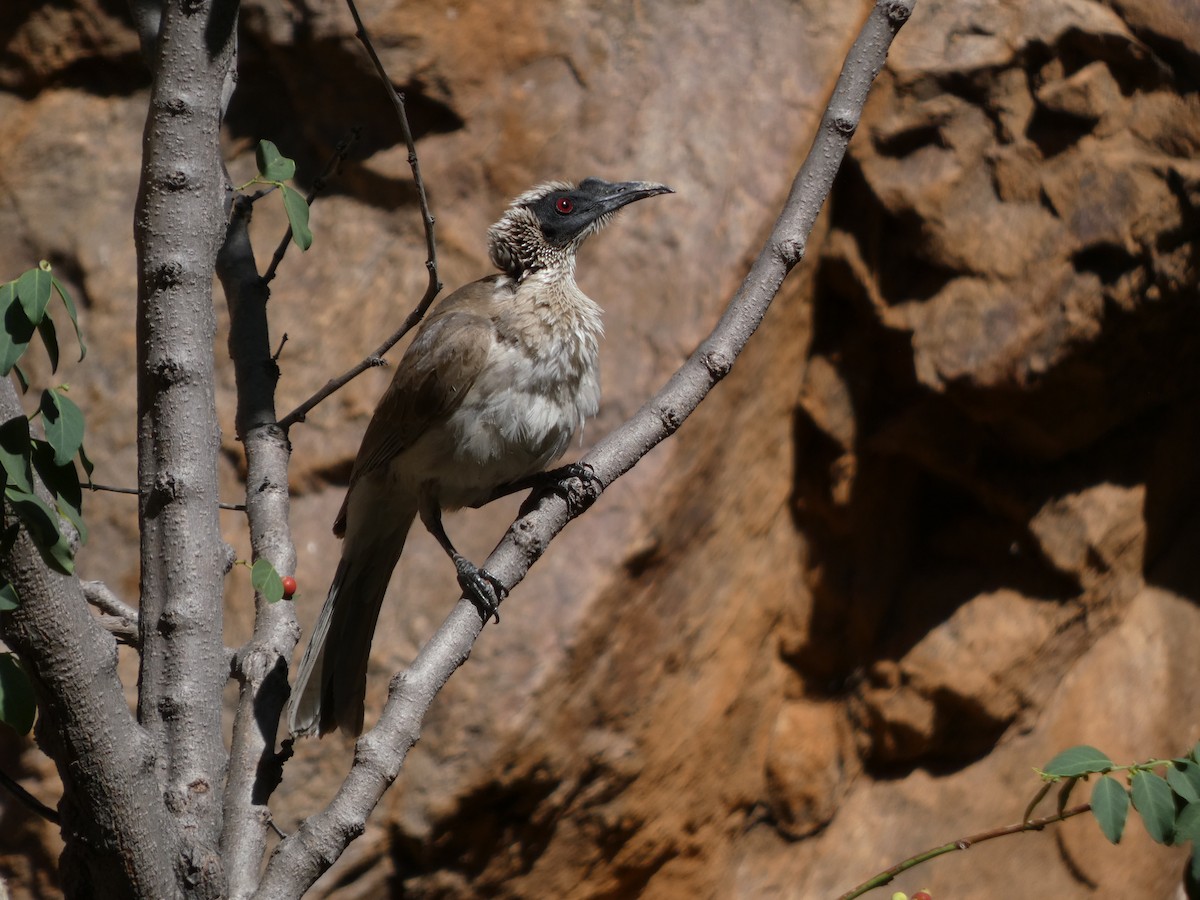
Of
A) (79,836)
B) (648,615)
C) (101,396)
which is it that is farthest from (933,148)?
(79,836)

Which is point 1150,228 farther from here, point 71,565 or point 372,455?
point 71,565

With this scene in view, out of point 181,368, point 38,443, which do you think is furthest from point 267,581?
point 38,443

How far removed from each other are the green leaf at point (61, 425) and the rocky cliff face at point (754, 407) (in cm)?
291

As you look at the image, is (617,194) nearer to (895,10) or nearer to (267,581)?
(895,10)

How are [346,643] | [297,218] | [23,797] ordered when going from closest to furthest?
[23,797] < [297,218] < [346,643]

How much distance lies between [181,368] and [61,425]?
0.38 m

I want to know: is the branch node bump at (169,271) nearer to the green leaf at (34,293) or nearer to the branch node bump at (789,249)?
the green leaf at (34,293)

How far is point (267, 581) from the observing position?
2082 millimetres

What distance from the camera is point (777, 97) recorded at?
4871 millimetres

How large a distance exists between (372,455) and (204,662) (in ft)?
4.82

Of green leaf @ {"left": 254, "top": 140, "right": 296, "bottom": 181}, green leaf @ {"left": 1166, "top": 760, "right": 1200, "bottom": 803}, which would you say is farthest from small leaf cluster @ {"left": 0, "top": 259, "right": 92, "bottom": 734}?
→ green leaf @ {"left": 1166, "top": 760, "right": 1200, "bottom": 803}

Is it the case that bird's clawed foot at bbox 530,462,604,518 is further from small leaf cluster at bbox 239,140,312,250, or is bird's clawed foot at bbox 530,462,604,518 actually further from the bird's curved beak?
the bird's curved beak

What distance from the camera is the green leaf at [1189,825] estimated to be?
205 cm

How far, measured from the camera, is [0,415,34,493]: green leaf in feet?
4.93
